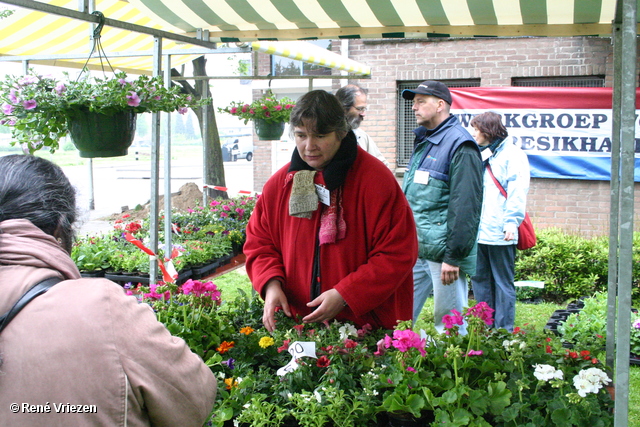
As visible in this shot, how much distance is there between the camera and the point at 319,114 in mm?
2391

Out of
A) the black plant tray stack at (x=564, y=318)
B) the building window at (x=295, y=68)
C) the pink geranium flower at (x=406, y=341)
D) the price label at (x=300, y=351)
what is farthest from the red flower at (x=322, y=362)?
the building window at (x=295, y=68)

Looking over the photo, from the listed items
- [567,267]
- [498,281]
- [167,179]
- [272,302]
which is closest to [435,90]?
[498,281]

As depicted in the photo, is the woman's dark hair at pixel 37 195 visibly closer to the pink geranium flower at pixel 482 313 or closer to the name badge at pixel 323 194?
the name badge at pixel 323 194

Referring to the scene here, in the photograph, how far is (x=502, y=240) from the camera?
4.34 m

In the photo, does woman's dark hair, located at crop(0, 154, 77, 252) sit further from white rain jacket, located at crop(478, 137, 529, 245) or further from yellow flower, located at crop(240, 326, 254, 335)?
white rain jacket, located at crop(478, 137, 529, 245)

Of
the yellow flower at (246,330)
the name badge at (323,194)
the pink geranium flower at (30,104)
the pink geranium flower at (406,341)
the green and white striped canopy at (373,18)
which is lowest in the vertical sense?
the yellow flower at (246,330)

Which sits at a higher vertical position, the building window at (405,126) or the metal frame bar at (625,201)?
the building window at (405,126)

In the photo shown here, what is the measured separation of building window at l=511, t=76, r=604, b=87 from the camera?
7.98 meters

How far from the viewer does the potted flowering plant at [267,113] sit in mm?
6309

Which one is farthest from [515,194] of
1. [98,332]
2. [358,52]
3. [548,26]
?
[358,52]

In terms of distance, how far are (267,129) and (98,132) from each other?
12.2 feet

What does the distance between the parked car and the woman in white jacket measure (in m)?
27.9

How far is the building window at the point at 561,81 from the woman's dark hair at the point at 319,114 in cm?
652

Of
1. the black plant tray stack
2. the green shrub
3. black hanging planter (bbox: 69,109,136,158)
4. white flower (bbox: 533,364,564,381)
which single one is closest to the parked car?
the green shrub
